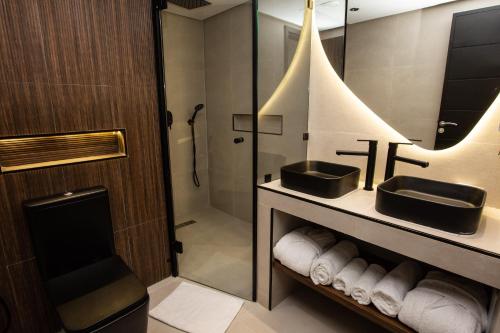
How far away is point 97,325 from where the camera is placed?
3.83 feet

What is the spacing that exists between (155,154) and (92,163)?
1.40ft

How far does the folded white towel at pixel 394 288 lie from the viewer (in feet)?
4.14

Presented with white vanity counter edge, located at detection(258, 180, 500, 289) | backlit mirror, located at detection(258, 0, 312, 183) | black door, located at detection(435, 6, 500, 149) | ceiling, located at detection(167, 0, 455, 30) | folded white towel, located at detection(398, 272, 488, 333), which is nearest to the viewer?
white vanity counter edge, located at detection(258, 180, 500, 289)

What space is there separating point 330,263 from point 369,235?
0.36 metres

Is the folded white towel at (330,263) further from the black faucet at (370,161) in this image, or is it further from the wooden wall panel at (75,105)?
the wooden wall panel at (75,105)

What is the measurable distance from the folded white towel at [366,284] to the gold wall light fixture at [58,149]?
1.64 metres

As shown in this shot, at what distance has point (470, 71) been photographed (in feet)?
4.20

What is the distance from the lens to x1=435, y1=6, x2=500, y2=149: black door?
1.22 m

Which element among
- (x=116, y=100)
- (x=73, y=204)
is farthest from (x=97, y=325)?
(x=116, y=100)

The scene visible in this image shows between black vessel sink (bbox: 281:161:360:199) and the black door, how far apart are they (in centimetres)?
55

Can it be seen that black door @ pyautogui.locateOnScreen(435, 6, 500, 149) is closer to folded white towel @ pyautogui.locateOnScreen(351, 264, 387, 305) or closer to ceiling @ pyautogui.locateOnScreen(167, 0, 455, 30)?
ceiling @ pyautogui.locateOnScreen(167, 0, 455, 30)

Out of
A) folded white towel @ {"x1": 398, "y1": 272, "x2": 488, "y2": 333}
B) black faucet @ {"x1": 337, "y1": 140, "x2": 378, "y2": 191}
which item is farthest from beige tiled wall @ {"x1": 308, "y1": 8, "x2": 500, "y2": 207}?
folded white towel @ {"x1": 398, "y1": 272, "x2": 488, "y2": 333}

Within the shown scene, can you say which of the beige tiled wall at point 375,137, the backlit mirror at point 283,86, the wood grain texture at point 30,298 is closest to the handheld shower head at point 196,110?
the backlit mirror at point 283,86

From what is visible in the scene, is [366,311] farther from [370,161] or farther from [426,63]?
[426,63]
